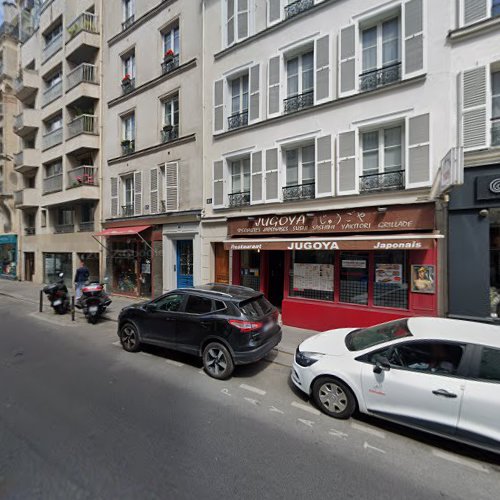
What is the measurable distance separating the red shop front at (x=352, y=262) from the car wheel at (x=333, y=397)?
12.0ft

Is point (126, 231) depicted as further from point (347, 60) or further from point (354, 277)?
point (347, 60)

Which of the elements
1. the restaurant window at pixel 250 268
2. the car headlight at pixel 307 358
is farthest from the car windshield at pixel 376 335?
the restaurant window at pixel 250 268

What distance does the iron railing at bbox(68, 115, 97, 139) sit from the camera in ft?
46.3

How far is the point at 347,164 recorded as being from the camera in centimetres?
737

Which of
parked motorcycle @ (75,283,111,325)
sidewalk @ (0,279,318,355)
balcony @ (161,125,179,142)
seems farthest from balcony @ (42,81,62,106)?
parked motorcycle @ (75,283,111,325)

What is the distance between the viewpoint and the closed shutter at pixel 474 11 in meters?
6.01

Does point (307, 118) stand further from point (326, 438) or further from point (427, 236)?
point (326, 438)

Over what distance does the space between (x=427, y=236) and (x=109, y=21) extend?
679 inches

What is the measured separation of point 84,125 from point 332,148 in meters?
12.9

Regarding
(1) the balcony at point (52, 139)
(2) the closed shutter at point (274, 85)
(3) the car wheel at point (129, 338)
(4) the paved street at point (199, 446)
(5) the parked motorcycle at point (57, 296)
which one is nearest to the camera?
(4) the paved street at point (199, 446)

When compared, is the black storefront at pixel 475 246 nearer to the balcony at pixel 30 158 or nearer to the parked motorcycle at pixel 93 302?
the parked motorcycle at pixel 93 302

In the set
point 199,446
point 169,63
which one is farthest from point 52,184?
point 199,446

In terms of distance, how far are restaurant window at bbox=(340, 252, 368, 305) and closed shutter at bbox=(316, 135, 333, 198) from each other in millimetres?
1810

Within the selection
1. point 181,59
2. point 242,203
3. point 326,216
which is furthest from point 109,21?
point 326,216
